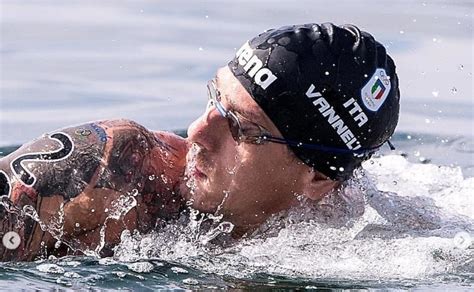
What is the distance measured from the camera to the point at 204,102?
9.40 m

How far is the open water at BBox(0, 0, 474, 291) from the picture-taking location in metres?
5.65

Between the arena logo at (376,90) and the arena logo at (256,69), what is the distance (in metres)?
0.40

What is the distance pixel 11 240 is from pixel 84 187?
35 cm

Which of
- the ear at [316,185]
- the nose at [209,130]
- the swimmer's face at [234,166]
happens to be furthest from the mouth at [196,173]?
the ear at [316,185]

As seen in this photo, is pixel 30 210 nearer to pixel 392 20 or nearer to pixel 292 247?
pixel 292 247

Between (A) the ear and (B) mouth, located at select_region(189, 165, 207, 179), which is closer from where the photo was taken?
(B) mouth, located at select_region(189, 165, 207, 179)

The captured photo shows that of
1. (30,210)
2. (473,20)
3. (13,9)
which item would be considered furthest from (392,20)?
(30,210)

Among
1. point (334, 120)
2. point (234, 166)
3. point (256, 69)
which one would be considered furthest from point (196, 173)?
point (334, 120)

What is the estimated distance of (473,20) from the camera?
1164cm

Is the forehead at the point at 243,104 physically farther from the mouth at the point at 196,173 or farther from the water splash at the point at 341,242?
the water splash at the point at 341,242

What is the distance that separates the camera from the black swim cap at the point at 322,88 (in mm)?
5891

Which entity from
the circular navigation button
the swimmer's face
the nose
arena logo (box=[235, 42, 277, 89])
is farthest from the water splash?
arena logo (box=[235, 42, 277, 89])

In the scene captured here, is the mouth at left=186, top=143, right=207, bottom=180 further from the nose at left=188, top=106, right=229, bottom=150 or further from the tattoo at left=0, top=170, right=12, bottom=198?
the tattoo at left=0, top=170, right=12, bottom=198

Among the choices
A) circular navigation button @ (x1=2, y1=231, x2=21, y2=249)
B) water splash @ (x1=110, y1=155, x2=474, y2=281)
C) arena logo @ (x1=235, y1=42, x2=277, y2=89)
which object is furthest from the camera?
arena logo @ (x1=235, y1=42, x2=277, y2=89)
